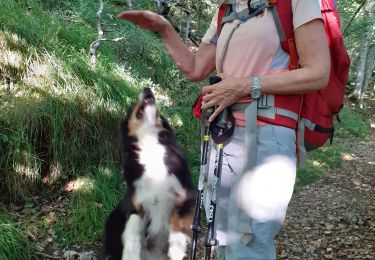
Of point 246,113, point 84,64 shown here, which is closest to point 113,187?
point 84,64

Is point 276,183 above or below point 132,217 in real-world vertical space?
above

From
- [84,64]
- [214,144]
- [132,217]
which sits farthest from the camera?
[84,64]

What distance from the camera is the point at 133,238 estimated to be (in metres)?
2.30

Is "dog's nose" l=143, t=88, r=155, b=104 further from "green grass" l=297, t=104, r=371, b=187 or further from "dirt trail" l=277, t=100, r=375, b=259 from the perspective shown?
"green grass" l=297, t=104, r=371, b=187

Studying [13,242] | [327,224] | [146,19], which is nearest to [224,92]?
[146,19]

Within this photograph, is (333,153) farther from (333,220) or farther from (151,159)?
(151,159)

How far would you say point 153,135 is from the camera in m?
2.36

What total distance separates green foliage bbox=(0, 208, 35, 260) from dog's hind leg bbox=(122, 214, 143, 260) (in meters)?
1.49

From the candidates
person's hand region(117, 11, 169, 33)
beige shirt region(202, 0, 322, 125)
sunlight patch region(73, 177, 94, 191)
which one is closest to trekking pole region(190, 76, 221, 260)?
beige shirt region(202, 0, 322, 125)

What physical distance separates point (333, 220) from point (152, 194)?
136 inches

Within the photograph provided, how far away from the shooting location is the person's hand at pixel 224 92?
1.67 meters

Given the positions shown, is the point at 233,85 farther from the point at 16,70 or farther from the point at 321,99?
the point at 16,70

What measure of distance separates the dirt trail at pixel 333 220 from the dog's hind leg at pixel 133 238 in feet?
7.50

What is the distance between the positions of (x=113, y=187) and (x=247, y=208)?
273 cm
